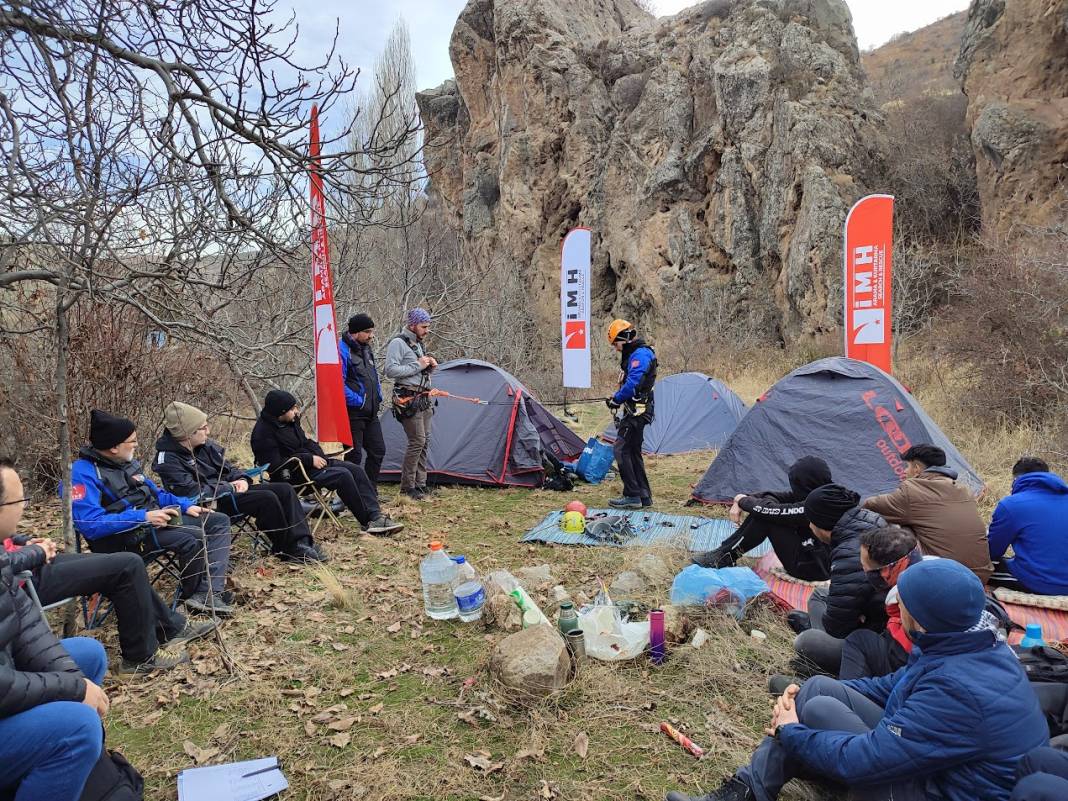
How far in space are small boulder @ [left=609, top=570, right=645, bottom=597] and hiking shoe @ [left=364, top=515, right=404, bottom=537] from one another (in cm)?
213

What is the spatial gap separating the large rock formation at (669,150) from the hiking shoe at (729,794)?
42.1 feet

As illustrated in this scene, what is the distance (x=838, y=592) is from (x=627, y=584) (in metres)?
1.64

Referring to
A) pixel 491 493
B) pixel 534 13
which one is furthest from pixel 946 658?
pixel 534 13

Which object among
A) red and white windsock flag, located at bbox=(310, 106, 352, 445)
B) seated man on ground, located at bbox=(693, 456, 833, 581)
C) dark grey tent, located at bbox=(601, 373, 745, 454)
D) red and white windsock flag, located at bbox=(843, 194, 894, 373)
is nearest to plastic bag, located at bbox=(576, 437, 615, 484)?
dark grey tent, located at bbox=(601, 373, 745, 454)

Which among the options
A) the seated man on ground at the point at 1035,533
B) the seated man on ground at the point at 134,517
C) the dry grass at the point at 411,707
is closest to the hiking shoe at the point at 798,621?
the dry grass at the point at 411,707

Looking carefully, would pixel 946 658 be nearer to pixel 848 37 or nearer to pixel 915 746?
pixel 915 746

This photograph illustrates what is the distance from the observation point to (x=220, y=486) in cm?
451

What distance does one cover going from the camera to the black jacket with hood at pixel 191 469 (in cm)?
426

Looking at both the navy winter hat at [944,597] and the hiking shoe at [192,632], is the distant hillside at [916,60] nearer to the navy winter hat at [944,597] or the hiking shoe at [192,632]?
the navy winter hat at [944,597]

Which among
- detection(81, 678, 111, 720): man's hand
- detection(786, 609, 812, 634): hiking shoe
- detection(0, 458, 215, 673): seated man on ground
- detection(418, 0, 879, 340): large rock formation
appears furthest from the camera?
detection(418, 0, 879, 340): large rock formation

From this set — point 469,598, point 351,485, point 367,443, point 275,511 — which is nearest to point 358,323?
point 367,443

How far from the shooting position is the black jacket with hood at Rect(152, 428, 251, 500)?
4.26m

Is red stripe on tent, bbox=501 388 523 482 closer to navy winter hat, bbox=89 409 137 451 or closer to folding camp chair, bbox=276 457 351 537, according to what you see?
folding camp chair, bbox=276 457 351 537

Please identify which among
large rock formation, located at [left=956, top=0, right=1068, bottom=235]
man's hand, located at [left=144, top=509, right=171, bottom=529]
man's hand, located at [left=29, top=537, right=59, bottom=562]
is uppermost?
large rock formation, located at [left=956, top=0, right=1068, bottom=235]
